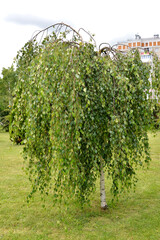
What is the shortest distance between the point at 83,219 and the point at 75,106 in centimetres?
191

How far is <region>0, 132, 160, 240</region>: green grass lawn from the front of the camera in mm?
3352

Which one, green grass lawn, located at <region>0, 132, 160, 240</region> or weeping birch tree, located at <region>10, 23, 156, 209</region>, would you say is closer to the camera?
weeping birch tree, located at <region>10, 23, 156, 209</region>

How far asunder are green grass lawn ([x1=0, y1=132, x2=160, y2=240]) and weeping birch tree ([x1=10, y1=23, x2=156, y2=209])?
61 centimetres

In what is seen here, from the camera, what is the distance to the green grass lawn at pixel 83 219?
11.0 feet

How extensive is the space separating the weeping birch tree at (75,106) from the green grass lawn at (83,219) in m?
0.61

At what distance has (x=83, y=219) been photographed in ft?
12.5

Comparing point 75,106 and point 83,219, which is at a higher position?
point 75,106

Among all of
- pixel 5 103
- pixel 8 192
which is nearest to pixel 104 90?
pixel 8 192

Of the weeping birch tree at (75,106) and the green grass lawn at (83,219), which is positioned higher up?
the weeping birch tree at (75,106)

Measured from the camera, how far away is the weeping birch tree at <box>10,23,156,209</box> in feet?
9.20

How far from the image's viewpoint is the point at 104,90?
3061 mm

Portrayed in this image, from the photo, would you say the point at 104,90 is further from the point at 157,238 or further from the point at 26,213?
the point at 26,213

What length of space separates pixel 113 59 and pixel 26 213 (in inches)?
105

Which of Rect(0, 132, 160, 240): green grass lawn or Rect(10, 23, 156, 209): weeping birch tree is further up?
Rect(10, 23, 156, 209): weeping birch tree
